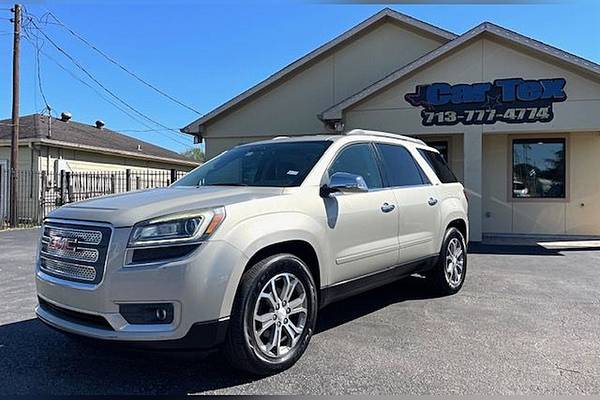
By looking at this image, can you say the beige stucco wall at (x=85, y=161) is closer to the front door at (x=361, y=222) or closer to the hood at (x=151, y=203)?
the hood at (x=151, y=203)

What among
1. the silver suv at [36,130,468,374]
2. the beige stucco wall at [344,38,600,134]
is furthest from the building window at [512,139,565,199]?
the silver suv at [36,130,468,374]

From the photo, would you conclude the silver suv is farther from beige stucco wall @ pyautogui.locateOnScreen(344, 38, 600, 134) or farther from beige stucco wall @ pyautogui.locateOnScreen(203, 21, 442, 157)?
beige stucco wall @ pyautogui.locateOnScreen(203, 21, 442, 157)

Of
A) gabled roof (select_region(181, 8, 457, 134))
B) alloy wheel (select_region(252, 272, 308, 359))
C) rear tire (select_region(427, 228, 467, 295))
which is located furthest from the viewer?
gabled roof (select_region(181, 8, 457, 134))

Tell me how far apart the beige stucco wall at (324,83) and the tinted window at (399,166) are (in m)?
8.87

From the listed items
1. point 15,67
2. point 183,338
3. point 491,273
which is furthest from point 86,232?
point 15,67

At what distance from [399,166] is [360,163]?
0.74 metres

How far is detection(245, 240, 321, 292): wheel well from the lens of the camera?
372 centimetres

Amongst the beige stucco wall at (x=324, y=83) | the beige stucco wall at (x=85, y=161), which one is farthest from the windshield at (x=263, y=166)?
the beige stucco wall at (x=85, y=161)

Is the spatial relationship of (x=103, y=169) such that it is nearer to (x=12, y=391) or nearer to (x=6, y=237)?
(x=6, y=237)

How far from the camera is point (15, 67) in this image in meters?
17.5

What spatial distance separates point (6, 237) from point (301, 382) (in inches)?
511

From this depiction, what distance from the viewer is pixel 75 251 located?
352 centimetres

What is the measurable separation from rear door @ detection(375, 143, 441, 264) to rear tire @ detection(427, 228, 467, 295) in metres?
0.31

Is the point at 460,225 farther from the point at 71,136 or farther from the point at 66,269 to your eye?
the point at 71,136
